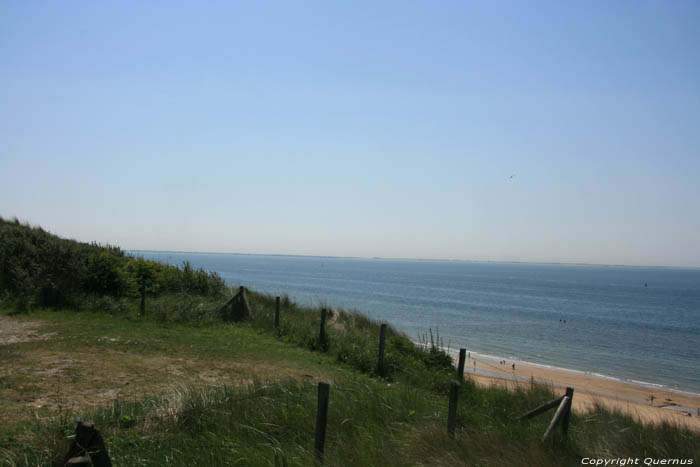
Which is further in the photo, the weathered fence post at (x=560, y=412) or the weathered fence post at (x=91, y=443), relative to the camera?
the weathered fence post at (x=560, y=412)

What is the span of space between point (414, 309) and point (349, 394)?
4878 centimetres

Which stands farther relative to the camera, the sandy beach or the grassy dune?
the sandy beach

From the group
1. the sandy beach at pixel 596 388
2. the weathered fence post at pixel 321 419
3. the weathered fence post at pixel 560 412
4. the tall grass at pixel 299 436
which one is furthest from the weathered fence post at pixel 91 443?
the sandy beach at pixel 596 388

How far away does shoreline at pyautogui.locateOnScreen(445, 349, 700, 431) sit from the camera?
19.7 meters

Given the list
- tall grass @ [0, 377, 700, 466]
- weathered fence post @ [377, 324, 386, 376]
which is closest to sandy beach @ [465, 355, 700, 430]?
weathered fence post @ [377, 324, 386, 376]

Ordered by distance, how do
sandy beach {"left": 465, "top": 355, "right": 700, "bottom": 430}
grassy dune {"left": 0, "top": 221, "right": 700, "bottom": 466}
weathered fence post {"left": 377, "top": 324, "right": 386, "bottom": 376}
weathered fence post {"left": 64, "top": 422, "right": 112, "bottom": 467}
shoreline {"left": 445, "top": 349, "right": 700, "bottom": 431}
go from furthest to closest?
shoreline {"left": 445, "top": 349, "right": 700, "bottom": 431} → sandy beach {"left": 465, "top": 355, "right": 700, "bottom": 430} → weathered fence post {"left": 377, "top": 324, "right": 386, "bottom": 376} → grassy dune {"left": 0, "top": 221, "right": 700, "bottom": 466} → weathered fence post {"left": 64, "top": 422, "right": 112, "bottom": 467}

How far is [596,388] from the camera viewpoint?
23.5 metres

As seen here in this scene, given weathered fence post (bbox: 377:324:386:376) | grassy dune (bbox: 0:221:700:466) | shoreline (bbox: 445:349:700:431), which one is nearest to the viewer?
grassy dune (bbox: 0:221:700:466)

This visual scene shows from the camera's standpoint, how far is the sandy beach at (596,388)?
1947 centimetres

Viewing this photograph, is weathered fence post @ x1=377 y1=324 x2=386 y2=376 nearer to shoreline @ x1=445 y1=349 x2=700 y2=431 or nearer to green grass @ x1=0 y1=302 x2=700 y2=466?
green grass @ x1=0 y1=302 x2=700 y2=466

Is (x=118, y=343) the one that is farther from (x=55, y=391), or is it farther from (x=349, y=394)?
(x=349, y=394)

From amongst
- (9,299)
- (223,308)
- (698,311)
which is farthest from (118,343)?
(698,311)

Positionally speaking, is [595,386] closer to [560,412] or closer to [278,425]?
[560,412]

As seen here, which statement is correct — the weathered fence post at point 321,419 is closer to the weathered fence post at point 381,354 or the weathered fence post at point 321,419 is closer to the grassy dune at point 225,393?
the grassy dune at point 225,393
